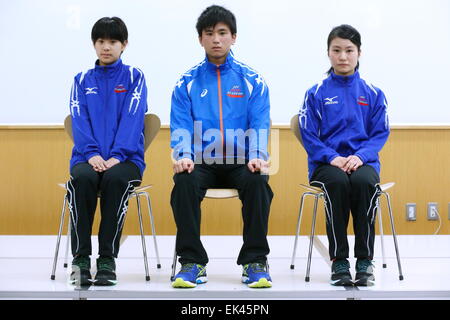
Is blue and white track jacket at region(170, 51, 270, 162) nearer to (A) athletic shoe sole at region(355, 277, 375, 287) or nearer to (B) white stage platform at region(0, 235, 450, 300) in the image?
(B) white stage platform at region(0, 235, 450, 300)

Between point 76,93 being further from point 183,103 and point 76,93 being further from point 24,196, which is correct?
point 24,196

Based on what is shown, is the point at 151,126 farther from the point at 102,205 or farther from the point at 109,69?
the point at 102,205

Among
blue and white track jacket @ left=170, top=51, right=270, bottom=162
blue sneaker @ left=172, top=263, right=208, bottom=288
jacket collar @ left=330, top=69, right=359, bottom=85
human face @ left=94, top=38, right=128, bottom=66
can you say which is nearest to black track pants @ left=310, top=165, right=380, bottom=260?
blue and white track jacket @ left=170, top=51, right=270, bottom=162

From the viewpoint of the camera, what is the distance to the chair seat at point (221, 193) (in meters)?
2.89

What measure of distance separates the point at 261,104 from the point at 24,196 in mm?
2046

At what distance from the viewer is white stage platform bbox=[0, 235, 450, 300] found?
8.80 feet

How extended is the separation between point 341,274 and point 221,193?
639 millimetres

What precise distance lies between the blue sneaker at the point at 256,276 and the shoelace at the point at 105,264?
590 mm

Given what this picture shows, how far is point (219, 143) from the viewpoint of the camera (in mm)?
3014

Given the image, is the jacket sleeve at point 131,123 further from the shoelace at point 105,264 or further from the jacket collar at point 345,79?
the jacket collar at point 345,79

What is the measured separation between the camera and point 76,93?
123 inches

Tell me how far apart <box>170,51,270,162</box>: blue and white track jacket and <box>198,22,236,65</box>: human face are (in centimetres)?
7

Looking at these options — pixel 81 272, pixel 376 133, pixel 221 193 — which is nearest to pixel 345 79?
pixel 376 133

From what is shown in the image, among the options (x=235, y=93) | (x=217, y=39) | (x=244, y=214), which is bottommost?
(x=244, y=214)
